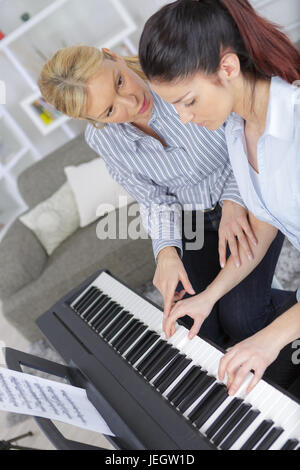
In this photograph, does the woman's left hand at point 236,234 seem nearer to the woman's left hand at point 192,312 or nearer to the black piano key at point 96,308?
the woman's left hand at point 192,312

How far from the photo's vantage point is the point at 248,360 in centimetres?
89

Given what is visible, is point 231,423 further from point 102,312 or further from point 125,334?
point 102,312

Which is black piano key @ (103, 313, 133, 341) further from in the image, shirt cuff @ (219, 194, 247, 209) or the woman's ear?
the woman's ear

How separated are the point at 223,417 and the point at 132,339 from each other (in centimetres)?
37

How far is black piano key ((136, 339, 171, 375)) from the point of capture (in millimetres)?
1047

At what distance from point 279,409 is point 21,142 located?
3.59 metres

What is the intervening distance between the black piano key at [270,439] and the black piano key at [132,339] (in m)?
0.46

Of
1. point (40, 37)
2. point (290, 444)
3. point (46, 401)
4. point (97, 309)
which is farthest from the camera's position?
point (40, 37)

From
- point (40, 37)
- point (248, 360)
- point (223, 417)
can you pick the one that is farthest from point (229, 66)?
point (40, 37)

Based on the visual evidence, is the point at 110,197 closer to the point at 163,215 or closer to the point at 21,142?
the point at 163,215

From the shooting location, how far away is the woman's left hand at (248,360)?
86 centimetres

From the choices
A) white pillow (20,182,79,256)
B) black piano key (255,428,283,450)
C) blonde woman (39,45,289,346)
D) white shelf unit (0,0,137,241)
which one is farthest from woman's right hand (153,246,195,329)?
white shelf unit (0,0,137,241)

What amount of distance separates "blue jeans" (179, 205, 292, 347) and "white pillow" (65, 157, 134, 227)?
117cm
